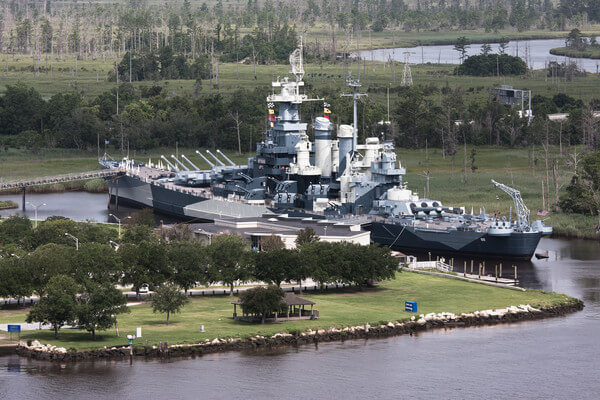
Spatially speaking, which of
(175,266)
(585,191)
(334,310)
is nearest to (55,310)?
(175,266)

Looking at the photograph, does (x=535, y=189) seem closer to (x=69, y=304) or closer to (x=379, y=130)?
(x=379, y=130)

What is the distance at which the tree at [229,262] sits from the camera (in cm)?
9519

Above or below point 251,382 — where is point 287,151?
above

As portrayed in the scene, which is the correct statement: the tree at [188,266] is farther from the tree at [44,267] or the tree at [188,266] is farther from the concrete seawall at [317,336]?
the concrete seawall at [317,336]

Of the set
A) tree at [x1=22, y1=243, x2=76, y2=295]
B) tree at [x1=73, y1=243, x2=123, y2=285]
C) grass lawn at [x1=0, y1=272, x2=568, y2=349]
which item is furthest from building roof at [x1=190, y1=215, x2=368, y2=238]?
tree at [x1=22, y1=243, x2=76, y2=295]

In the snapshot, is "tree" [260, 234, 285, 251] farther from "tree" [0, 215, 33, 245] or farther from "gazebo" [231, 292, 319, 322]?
"gazebo" [231, 292, 319, 322]

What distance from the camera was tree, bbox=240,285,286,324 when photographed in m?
85.3

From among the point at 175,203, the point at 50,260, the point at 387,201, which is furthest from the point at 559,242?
the point at 50,260

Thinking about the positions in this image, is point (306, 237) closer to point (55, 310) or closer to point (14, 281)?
point (14, 281)

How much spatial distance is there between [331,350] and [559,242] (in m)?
54.8

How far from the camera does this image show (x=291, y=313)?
87.9m

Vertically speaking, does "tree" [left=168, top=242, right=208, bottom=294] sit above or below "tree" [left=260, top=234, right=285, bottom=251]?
above

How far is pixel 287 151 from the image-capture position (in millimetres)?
143250

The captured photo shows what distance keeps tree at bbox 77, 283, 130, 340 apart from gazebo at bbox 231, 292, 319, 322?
9.33 metres
